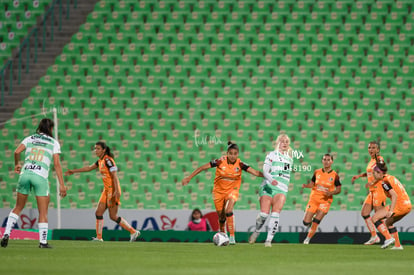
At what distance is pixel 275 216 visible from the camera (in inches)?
547

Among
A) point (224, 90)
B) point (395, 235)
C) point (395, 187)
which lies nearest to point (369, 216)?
point (395, 187)

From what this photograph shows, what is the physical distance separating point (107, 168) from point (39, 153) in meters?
4.17

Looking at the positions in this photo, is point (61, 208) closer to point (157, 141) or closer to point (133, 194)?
point (133, 194)

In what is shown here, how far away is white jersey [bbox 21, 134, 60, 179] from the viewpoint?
1160cm

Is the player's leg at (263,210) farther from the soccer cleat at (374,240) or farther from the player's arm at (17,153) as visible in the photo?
the player's arm at (17,153)

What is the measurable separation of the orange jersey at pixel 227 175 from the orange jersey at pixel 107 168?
2.16 meters

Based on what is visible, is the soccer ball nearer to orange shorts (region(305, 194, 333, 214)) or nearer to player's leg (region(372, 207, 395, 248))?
player's leg (region(372, 207, 395, 248))

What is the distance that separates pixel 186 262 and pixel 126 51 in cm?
1462

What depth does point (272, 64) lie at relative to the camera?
23.0 meters

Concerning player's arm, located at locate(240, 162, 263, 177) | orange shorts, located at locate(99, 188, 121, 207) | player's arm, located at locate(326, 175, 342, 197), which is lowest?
orange shorts, located at locate(99, 188, 121, 207)

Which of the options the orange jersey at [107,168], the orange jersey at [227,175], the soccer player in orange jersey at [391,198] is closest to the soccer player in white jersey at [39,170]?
the orange jersey at [107,168]

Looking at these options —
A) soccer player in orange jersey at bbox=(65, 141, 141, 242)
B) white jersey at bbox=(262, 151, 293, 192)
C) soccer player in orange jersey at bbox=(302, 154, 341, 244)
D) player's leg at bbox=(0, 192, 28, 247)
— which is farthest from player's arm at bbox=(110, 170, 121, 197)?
soccer player in orange jersey at bbox=(302, 154, 341, 244)

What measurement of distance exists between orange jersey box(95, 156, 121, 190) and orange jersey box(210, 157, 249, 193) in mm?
2155

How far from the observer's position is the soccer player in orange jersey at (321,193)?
55.6 feet
